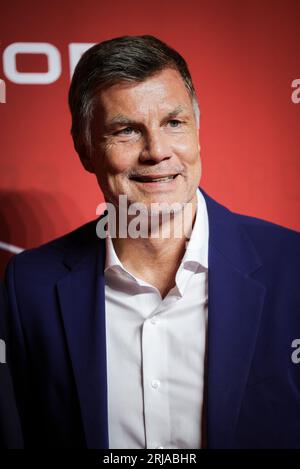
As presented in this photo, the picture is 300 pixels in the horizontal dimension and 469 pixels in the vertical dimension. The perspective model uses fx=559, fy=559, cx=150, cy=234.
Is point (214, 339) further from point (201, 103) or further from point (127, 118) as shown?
point (201, 103)

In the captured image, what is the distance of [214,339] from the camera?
1387 mm

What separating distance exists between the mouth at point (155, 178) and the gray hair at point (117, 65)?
22 cm

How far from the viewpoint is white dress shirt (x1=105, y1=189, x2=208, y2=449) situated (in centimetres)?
142

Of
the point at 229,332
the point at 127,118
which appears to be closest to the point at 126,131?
the point at 127,118

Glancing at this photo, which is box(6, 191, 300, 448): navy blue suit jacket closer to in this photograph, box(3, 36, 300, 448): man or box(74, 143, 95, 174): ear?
box(3, 36, 300, 448): man

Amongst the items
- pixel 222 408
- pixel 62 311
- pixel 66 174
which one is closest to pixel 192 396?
pixel 222 408

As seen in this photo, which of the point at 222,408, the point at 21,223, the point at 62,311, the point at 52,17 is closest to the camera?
the point at 222,408

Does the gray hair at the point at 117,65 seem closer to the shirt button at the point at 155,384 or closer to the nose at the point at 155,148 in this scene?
the nose at the point at 155,148

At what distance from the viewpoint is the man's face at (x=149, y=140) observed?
4.73 ft

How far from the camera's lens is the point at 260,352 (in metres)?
1.39

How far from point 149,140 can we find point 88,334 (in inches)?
21.0

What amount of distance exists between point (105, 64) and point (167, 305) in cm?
65

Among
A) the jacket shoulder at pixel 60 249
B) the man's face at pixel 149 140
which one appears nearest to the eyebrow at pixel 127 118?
the man's face at pixel 149 140

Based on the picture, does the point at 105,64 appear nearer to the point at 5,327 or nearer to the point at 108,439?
the point at 5,327
